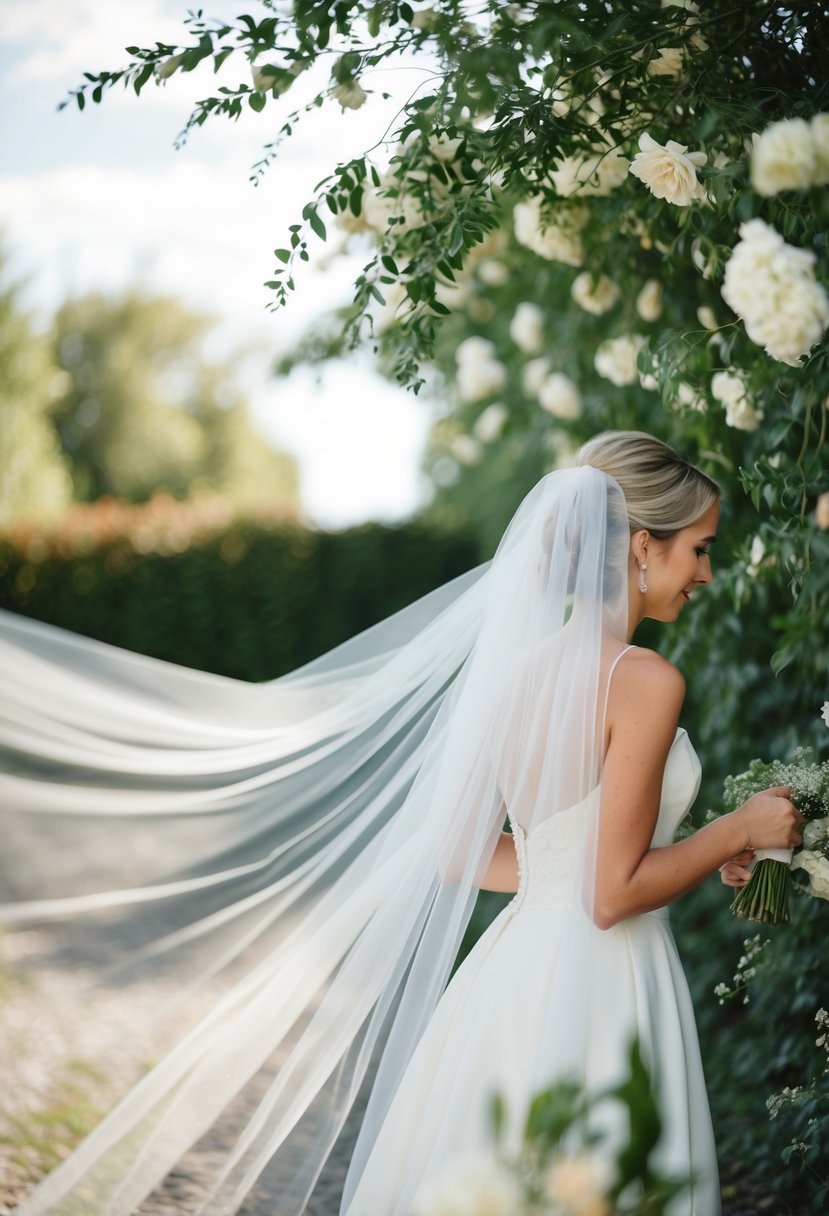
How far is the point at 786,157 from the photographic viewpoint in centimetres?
175

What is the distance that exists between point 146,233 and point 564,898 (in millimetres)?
33067

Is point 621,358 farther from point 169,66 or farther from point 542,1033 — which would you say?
point 542,1033

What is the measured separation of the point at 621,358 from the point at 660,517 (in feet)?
4.14

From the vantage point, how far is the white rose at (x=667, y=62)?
2.32 metres

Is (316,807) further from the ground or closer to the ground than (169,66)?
closer to the ground

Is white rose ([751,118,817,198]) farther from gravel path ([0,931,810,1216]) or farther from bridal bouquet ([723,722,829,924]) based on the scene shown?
gravel path ([0,931,810,1216])

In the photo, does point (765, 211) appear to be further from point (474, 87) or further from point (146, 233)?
point (146, 233)

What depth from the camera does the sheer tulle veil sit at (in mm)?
2109

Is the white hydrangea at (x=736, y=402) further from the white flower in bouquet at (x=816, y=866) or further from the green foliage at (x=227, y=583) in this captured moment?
the green foliage at (x=227, y=583)

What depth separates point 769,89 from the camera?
2.30m

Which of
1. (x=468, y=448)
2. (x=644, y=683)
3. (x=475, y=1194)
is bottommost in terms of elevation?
(x=475, y=1194)

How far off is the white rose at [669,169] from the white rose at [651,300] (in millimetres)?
912

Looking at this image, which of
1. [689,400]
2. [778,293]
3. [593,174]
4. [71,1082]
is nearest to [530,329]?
[689,400]

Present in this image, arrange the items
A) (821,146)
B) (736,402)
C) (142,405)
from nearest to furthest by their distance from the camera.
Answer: (821,146) < (736,402) < (142,405)
